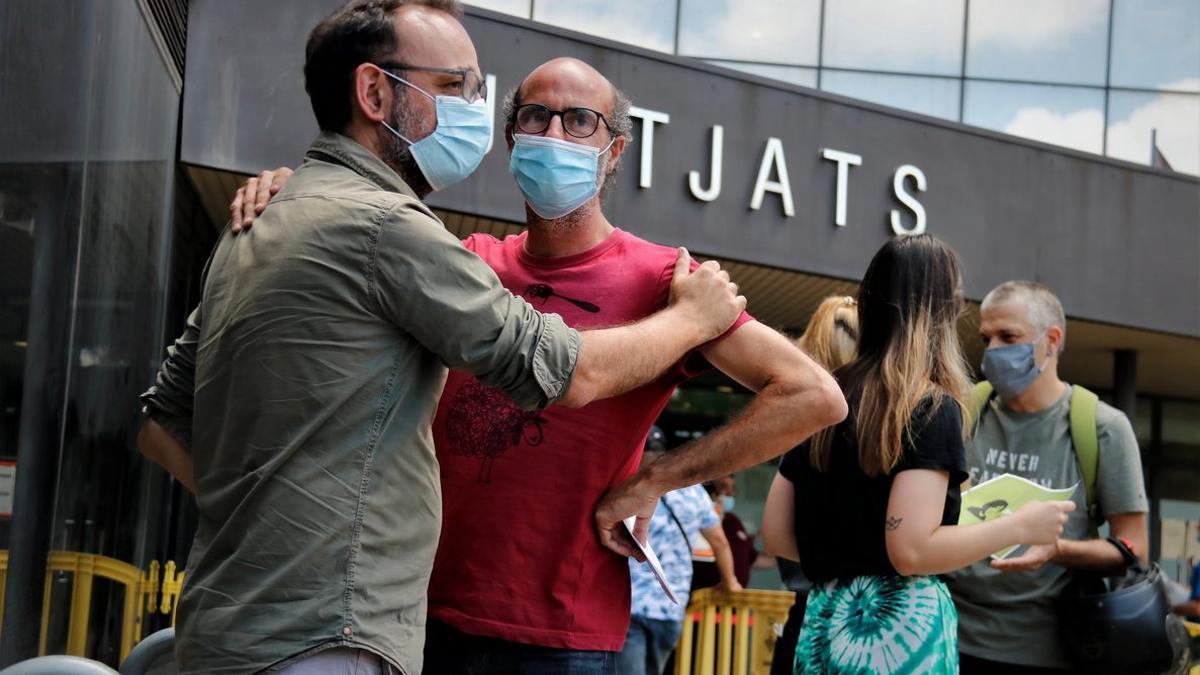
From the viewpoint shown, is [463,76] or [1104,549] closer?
[463,76]

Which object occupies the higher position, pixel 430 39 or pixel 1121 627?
pixel 430 39

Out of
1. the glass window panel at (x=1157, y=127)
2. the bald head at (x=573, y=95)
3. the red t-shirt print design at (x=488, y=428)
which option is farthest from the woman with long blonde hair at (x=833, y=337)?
the glass window panel at (x=1157, y=127)

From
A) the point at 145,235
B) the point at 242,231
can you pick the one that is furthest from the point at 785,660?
the point at 145,235

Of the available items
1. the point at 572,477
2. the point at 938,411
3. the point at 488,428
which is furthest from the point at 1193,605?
the point at 488,428

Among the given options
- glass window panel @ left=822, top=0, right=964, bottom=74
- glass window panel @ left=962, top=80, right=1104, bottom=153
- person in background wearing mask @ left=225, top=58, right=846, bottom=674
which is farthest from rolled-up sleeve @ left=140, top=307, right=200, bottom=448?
glass window panel @ left=962, top=80, right=1104, bottom=153

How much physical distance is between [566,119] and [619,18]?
13536 millimetres

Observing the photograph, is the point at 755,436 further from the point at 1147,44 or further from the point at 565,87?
the point at 1147,44

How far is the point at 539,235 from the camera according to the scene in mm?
3006

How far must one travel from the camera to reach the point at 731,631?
28.6 ft

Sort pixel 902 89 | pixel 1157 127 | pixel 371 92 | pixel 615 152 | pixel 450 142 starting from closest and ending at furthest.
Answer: pixel 371 92, pixel 450 142, pixel 615 152, pixel 902 89, pixel 1157 127

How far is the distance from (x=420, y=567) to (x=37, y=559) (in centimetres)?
244

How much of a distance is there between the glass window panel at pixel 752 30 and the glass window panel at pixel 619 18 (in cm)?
23

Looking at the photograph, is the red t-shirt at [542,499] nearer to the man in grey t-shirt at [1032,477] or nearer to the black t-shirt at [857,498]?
the black t-shirt at [857,498]

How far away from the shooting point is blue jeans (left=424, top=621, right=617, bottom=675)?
2672mm
